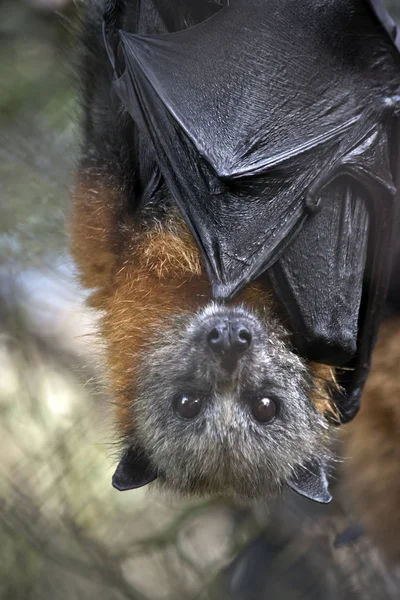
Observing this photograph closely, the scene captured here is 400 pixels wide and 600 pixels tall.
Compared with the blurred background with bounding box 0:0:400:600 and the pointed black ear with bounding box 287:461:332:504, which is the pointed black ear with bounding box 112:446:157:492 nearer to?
the blurred background with bounding box 0:0:400:600

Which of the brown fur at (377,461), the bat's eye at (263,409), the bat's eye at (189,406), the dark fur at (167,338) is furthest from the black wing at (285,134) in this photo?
the brown fur at (377,461)

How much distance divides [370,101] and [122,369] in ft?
4.72

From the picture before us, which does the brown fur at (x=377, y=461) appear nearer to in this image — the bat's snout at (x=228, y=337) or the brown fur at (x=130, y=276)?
the brown fur at (x=130, y=276)

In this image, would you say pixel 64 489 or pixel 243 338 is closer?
pixel 243 338

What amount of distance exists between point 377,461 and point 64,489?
1.80 metres

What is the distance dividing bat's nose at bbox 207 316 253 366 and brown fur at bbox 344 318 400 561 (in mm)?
1595

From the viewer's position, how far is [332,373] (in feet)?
10.2

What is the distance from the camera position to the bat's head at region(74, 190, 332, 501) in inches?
112

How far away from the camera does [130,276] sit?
3.00 metres

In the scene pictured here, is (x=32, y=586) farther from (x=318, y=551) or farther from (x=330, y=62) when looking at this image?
(x=330, y=62)

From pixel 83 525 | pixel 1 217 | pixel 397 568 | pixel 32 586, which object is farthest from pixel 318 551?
pixel 1 217

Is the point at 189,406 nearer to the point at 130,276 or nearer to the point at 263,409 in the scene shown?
the point at 263,409

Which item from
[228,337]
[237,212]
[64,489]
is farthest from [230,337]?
[64,489]

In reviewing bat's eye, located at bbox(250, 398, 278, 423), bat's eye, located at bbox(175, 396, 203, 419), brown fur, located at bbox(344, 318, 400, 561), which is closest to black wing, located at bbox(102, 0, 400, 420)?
bat's eye, located at bbox(250, 398, 278, 423)
